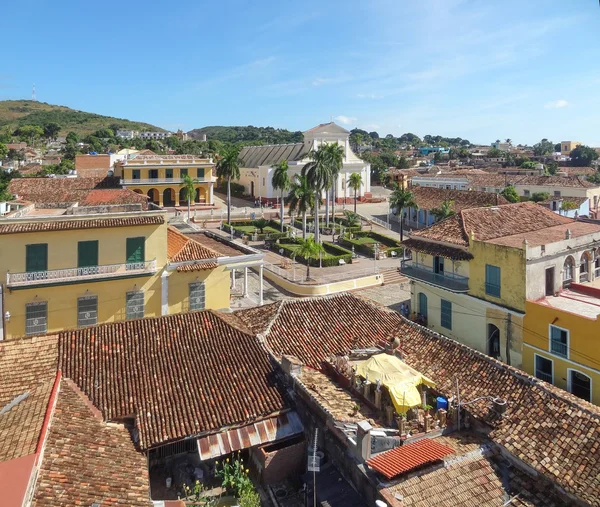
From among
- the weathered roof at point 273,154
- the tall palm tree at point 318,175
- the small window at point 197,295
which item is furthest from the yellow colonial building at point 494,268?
the weathered roof at point 273,154

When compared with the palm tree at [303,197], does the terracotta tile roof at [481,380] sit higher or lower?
lower

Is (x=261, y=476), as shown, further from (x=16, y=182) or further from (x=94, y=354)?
(x=16, y=182)

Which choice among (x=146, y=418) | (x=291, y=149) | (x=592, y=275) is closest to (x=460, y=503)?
(x=146, y=418)

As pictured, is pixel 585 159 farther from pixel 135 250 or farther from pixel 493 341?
pixel 135 250

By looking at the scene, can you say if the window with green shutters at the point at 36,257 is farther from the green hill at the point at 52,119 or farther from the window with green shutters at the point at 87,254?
the green hill at the point at 52,119

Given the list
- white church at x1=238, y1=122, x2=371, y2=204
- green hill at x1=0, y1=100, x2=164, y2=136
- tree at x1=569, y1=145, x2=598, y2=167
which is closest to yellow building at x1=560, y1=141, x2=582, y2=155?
tree at x1=569, y1=145, x2=598, y2=167

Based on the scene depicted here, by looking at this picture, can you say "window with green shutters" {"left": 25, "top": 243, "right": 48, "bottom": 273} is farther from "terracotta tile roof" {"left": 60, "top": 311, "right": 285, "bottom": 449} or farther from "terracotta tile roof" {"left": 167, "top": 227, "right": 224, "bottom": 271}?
"terracotta tile roof" {"left": 60, "top": 311, "right": 285, "bottom": 449}
